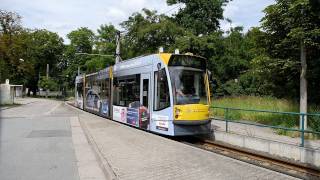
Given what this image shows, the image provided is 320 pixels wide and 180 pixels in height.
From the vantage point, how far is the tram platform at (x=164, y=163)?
8031mm

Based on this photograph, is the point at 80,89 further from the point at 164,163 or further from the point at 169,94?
the point at 164,163

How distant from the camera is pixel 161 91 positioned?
1473cm

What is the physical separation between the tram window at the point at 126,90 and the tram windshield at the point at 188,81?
264 cm

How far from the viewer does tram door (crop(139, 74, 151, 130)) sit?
15789mm

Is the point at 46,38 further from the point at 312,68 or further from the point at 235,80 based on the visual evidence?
the point at 312,68

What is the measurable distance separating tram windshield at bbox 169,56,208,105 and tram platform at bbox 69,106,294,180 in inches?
80.4

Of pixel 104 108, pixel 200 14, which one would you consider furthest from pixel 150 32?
pixel 104 108

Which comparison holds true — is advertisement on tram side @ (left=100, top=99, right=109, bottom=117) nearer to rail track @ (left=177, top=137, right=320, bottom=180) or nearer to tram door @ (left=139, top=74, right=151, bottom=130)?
tram door @ (left=139, top=74, right=151, bottom=130)

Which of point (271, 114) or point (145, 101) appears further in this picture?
point (271, 114)

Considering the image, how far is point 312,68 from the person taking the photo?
16391 millimetres

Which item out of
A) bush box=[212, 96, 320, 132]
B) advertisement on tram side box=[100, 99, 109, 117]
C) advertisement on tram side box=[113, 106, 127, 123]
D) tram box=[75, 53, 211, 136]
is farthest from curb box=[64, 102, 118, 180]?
advertisement on tram side box=[100, 99, 109, 117]

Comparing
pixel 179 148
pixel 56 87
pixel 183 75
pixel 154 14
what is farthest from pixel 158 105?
pixel 56 87

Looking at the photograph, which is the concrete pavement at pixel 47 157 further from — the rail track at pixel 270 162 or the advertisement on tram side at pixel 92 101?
the advertisement on tram side at pixel 92 101

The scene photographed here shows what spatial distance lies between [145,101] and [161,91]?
4.72ft
